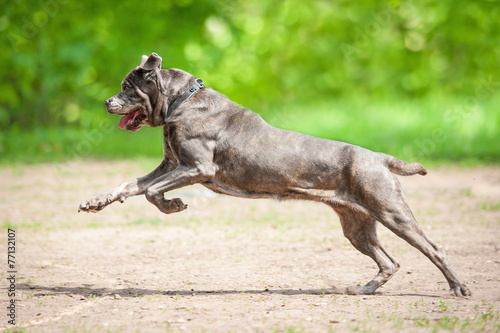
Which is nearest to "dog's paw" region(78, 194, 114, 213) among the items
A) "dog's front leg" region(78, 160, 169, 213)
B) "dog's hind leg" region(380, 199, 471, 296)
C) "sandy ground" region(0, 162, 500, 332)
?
"dog's front leg" region(78, 160, 169, 213)

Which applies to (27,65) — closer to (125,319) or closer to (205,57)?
(205,57)

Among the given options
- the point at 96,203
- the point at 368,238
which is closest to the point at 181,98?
the point at 96,203

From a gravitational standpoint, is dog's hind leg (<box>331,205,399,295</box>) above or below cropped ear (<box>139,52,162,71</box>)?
below

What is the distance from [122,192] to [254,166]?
4.55 feet

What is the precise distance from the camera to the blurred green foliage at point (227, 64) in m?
19.9

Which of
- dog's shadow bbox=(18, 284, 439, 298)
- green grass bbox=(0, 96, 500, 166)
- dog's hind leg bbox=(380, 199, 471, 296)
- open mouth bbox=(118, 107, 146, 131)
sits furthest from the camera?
green grass bbox=(0, 96, 500, 166)

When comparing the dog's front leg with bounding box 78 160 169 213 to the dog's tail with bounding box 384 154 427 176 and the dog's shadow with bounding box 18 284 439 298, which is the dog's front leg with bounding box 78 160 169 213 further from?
the dog's tail with bounding box 384 154 427 176

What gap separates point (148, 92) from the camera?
7121mm

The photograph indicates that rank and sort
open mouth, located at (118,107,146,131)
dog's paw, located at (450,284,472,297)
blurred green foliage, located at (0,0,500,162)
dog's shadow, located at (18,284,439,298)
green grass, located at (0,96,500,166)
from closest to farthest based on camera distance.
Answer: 1. dog's paw, located at (450,284,472,297)
2. dog's shadow, located at (18,284,439,298)
3. open mouth, located at (118,107,146,131)
4. green grass, located at (0,96,500,166)
5. blurred green foliage, located at (0,0,500,162)

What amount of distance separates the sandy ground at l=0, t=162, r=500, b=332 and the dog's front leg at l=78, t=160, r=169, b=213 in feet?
3.00

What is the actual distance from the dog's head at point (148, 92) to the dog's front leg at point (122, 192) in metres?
0.56

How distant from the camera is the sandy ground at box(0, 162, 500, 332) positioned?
229 inches

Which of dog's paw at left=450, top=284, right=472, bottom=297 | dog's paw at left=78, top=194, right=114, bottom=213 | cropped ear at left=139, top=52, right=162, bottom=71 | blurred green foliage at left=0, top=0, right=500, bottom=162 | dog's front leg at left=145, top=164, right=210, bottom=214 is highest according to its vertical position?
blurred green foliage at left=0, top=0, right=500, bottom=162

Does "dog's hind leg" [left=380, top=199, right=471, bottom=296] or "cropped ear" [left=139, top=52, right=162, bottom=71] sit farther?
"cropped ear" [left=139, top=52, right=162, bottom=71]
